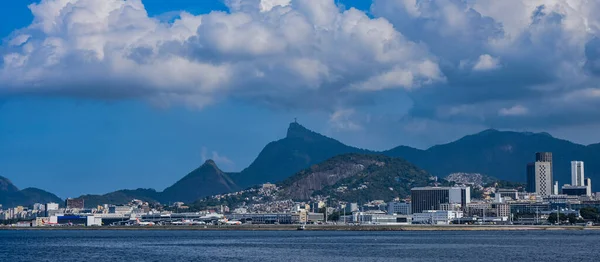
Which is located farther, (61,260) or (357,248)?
(357,248)

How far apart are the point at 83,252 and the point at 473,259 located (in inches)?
1492

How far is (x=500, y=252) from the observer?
85500 mm

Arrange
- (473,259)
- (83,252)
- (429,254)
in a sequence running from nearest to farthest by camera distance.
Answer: (473,259)
(429,254)
(83,252)

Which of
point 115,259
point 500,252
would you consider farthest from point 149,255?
point 500,252

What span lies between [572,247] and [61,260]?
4955 cm

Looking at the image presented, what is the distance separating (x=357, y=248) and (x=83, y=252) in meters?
27.2


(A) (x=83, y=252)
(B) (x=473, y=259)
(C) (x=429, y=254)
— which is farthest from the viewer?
(A) (x=83, y=252)

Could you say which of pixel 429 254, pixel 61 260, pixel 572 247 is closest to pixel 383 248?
pixel 429 254

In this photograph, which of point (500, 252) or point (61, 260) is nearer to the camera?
point (61, 260)

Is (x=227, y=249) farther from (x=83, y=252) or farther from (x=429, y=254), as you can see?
(x=429, y=254)

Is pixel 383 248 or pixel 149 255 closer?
pixel 149 255

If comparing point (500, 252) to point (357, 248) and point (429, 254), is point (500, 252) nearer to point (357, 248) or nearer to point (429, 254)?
point (429, 254)

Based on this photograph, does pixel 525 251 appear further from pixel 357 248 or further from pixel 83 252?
pixel 83 252

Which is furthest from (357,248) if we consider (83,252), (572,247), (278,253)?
(83,252)
